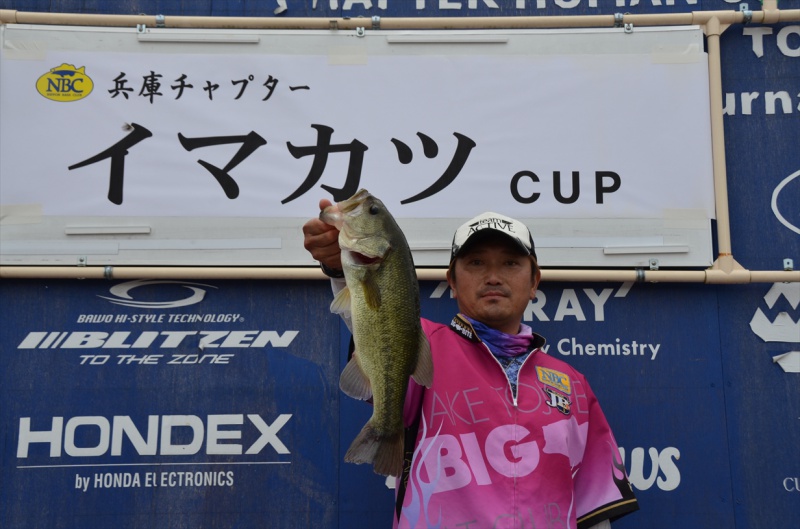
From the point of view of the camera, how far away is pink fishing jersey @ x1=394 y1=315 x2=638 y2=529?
2342 mm

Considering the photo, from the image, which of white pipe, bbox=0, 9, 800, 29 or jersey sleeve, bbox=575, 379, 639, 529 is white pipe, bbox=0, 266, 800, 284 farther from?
white pipe, bbox=0, 9, 800, 29

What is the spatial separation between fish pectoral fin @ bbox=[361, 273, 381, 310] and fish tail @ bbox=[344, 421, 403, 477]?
386mm

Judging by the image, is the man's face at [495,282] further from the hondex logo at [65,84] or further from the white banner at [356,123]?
the hondex logo at [65,84]

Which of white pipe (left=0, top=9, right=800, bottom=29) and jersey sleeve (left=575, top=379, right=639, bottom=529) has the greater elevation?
white pipe (left=0, top=9, right=800, bottom=29)

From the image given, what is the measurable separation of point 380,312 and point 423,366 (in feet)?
0.79

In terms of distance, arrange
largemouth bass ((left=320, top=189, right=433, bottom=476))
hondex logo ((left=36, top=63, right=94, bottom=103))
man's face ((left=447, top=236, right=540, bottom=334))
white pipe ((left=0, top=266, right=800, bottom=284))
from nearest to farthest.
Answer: largemouth bass ((left=320, top=189, right=433, bottom=476)) → man's face ((left=447, top=236, right=540, bottom=334)) → white pipe ((left=0, top=266, right=800, bottom=284)) → hondex logo ((left=36, top=63, right=94, bottom=103))

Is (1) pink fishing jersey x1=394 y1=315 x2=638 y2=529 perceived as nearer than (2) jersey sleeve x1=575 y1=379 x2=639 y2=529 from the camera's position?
→ Yes

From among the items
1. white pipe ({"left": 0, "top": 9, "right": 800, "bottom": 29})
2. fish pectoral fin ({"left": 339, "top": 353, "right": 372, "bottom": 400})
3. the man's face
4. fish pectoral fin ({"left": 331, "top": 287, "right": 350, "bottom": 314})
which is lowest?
fish pectoral fin ({"left": 339, "top": 353, "right": 372, "bottom": 400})

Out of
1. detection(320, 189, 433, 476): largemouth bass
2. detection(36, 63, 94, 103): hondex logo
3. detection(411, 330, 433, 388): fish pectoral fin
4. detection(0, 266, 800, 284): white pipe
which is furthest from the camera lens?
detection(36, 63, 94, 103): hondex logo

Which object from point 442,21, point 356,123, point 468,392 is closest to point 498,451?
point 468,392

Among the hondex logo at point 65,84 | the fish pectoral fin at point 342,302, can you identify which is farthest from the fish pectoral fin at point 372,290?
the hondex logo at point 65,84

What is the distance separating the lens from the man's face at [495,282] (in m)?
2.58

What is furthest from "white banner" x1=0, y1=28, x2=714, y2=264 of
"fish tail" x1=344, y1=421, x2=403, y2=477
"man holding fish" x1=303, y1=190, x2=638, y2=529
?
"fish tail" x1=344, y1=421, x2=403, y2=477

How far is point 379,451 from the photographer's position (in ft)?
7.29
